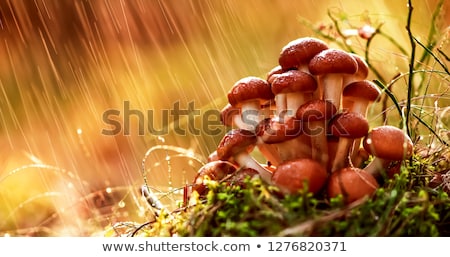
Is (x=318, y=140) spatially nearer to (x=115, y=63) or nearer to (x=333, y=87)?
(x=333, y=87)

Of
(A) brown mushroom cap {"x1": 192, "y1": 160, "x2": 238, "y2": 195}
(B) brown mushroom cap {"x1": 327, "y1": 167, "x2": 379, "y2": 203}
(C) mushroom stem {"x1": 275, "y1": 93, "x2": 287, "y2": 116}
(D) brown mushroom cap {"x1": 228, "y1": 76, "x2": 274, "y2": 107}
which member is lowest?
(B) brown mushroom cap {"x1": 327, "y1": 167, "x2": 379, "y2": 203}

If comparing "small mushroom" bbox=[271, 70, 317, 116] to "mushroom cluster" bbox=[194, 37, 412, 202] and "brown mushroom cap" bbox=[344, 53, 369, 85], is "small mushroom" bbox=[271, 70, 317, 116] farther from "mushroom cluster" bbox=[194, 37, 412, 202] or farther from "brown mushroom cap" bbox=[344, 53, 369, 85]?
"brown mushroom cap" bbox=[344, 53, 369, 85]

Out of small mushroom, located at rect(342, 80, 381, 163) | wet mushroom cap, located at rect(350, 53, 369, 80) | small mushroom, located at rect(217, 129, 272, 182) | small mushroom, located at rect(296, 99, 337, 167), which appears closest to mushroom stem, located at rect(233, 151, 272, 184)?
small mushroom, located at rect(217, 129, 272, 182)

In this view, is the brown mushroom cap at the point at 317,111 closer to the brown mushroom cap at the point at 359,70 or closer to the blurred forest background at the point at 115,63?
the brown mushroom cap at the point at 359,70

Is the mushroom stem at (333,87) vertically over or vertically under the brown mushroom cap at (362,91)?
over

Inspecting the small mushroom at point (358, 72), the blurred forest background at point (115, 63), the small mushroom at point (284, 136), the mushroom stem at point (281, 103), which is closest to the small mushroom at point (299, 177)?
the small mushroom at point (284, 136)

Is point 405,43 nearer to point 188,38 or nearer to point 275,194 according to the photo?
point 188,38

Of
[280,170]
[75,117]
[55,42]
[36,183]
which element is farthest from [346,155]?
[55,42]
